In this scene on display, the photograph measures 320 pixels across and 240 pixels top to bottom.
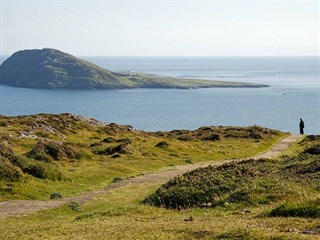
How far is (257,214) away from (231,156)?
136 ft

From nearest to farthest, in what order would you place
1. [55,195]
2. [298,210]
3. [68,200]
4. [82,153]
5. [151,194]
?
[298,210] < [151,194] < [68,200] < [55,195] < [82,153]

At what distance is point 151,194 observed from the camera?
2809 cm

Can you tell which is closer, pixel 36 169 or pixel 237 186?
pixel 237 186

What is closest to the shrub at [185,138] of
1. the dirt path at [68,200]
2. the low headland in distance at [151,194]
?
the low headland in distance at [151,194]

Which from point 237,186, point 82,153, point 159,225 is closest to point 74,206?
point 237,186

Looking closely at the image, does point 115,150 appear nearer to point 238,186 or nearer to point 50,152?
point 50,152

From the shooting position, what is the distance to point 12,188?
1332 inches

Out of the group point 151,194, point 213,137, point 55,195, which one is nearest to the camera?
point 151,194

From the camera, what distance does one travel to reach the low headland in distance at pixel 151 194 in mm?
17188

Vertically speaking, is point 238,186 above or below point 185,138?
above

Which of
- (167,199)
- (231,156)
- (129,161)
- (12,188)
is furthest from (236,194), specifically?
(231,156)

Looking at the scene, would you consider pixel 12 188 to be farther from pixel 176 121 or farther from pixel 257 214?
pixel 176 121

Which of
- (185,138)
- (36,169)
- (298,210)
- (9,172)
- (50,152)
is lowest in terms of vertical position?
(185,138)

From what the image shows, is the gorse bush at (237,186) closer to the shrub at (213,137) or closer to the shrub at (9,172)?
the shrub at (9,172)
